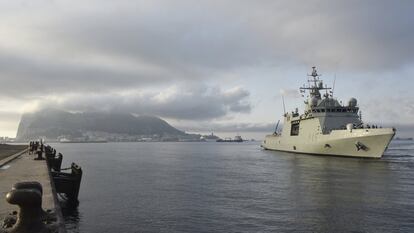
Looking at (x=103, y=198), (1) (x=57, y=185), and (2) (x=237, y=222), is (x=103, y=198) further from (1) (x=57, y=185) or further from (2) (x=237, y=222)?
(2) (x=237, y=222)

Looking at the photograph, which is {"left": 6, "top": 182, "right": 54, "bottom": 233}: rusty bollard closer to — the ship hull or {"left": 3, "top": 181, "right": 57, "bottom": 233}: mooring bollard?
{"left": 3, "top": 181, "right": 57, "bottom": 233}: mooring bollard

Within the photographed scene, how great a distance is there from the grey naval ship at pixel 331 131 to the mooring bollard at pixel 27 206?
168ft

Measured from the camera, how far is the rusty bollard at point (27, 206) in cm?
626

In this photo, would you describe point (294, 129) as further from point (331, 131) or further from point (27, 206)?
point (27, 206)

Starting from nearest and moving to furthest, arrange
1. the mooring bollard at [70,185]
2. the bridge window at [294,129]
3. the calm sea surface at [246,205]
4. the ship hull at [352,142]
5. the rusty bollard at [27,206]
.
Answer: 1. the rusty bollard at [27,206]
2. the calm sea surface at [246,205]
3. the mooring bollard at [70,185]
4. the ship hull at [352,142]
5. the bridge window at [294,129]

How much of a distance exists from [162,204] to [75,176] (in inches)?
197

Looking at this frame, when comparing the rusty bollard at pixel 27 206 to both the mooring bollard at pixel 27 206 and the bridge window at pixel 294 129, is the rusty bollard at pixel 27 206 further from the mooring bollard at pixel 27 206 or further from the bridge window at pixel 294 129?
the bridge window at pixel 294 129

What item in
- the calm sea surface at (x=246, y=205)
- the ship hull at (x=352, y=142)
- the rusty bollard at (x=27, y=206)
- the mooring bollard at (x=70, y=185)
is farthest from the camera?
the ship hull at (x=352, y=142)

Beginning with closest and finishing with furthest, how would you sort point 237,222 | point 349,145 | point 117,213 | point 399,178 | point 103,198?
1. point 237,222
2. point 117,213
3. point 103,198
4. point 399,178
5. point 349,145

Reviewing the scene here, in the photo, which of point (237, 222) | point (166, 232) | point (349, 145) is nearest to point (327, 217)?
point (237, 222)

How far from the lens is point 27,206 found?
6422 millimetres

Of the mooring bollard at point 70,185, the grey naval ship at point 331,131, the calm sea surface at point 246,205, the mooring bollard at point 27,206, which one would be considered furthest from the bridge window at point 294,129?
the mooring bollard at point 27,206

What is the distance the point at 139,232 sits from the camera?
16297 millimetres

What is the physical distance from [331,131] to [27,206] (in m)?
57.5
